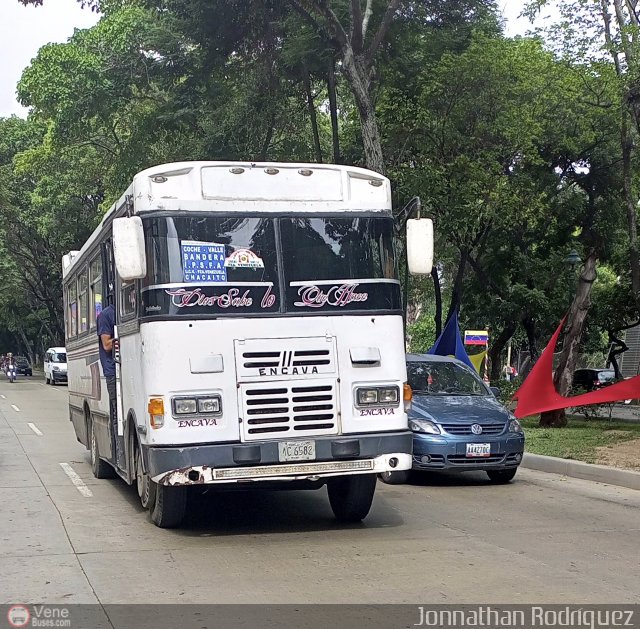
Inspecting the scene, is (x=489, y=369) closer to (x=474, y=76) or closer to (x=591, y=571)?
(x=474, y=76)

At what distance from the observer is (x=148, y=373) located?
859 centimetres

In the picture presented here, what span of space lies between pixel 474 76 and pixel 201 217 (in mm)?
15482

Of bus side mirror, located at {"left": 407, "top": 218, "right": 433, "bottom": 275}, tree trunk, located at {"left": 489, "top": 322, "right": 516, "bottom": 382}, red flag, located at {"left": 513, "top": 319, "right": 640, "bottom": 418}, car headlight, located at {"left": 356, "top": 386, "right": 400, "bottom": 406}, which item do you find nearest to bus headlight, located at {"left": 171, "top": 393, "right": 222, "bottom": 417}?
car headlight, located at {"left": 356, "top": 386, "right": 400, "bottom": 406}

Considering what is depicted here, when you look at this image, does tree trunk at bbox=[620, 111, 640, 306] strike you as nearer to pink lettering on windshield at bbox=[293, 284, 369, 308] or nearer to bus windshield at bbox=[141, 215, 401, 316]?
bus windshield at bbox=[141, 215, 401, 316]

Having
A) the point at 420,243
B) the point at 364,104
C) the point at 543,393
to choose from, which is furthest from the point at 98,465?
the point at 364,104

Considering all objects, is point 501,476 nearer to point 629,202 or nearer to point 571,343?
point 571,343

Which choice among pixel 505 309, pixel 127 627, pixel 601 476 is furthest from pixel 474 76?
pixel 127 627

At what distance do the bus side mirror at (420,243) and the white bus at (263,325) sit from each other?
0.04ft

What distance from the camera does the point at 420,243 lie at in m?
9.33

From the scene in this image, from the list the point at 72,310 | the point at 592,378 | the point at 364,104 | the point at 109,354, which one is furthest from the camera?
the point at 592,378

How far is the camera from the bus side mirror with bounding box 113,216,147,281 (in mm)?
8469

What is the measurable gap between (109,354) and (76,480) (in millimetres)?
3030

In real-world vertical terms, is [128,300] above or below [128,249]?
below

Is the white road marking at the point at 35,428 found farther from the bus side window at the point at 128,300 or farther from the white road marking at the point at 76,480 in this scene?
the bus side window at the point at 128,300
